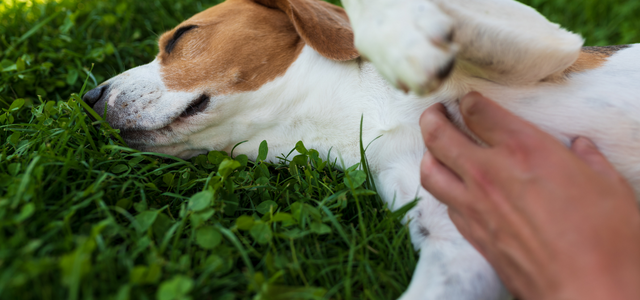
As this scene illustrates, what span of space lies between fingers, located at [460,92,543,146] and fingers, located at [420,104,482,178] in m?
0.06

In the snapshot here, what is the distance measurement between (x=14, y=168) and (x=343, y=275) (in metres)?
1.41

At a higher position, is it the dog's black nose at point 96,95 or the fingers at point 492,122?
the dog's black nose at point 96,95

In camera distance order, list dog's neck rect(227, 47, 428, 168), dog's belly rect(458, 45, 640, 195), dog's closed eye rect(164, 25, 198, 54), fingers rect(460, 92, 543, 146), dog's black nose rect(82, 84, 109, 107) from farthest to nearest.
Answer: dog's closed eye rect(164, 25, 198, 54)
dog's black nose rect(82, 84, 109, 107)
dog's neck rect(227, 47, 428, 168)
dog's belly rect(458, 45, 640, 195)
fingers rect(460, 92, 543, 146)

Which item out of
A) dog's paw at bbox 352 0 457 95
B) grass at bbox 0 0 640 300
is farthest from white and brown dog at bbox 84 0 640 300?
grass at bbox 0 0 640 300

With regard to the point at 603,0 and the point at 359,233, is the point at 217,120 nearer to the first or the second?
the point at 359,233

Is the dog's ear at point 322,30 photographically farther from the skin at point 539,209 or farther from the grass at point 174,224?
the skin at point 539,209

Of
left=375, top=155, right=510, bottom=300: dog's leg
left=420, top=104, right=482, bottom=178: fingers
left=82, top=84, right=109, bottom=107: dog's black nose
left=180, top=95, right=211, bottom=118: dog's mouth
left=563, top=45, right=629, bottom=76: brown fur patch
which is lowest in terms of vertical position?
left=375, top=155, right=510, bottom=300: dog's leg

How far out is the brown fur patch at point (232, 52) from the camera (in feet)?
7.06

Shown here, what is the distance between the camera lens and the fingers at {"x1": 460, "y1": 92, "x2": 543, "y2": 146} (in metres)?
1.39

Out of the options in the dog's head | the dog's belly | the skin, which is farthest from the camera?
A: the dog's head

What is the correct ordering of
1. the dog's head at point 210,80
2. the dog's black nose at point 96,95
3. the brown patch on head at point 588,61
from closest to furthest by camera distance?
the brown patch on head at point 588,61
the dog's head at point 210,80
the dog's black nose at point 96,95

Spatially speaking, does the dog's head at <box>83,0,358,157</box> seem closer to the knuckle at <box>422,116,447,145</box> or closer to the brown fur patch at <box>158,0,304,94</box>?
the brown fur patch at <box>158,0,304,94</box>

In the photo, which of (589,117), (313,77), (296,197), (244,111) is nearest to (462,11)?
(589,117)

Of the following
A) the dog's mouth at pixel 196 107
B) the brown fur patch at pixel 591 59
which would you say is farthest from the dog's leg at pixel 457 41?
the dog's mouth at pixel 196 107
